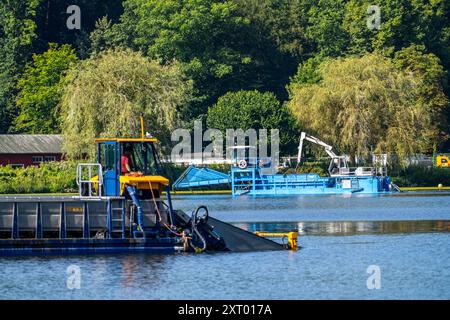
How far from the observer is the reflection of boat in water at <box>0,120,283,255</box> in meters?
43.2

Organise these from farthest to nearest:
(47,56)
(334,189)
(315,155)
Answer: (47,56) → (315,155) → (334,189)

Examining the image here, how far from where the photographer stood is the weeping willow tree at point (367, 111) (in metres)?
101

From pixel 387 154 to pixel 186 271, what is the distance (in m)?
63.0

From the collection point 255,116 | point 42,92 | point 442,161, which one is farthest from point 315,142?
point 42,92

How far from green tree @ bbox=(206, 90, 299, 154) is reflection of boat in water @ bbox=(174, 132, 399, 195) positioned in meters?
5.65

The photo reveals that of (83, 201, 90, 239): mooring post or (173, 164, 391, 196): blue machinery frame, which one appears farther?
(173, 164, 391, 196): blue machinery frame

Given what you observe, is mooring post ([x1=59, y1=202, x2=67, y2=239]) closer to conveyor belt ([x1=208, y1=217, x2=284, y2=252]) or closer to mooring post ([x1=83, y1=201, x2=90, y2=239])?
mooring post ([x1=83, y1=201, x2=90, y2=239])

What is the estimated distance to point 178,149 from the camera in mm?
100688

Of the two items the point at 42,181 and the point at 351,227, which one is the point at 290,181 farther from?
the point at 351,227

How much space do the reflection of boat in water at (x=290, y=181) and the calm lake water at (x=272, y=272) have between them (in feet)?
131

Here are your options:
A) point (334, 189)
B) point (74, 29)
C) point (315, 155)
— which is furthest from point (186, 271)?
point (74, 29)

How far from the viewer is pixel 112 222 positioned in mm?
43844

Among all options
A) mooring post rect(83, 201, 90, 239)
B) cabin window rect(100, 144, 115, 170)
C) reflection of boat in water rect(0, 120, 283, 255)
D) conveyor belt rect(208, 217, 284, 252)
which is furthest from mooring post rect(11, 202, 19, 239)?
conveyor belt rect(208, 217, 284, 252)
